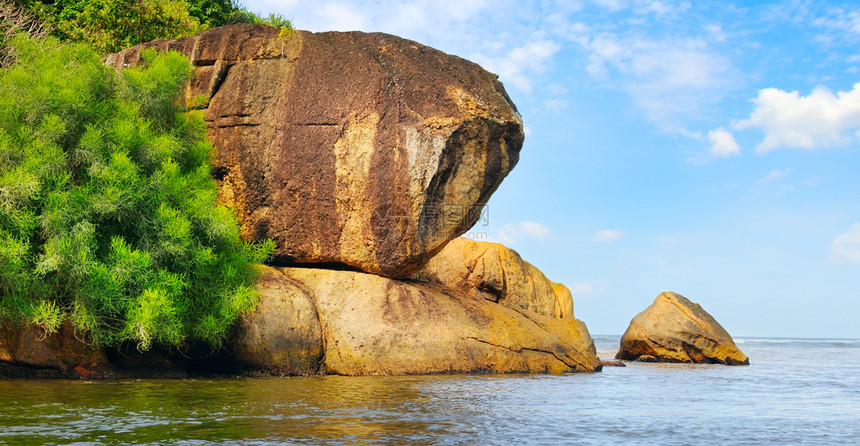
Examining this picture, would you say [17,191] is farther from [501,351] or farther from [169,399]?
[501,351]

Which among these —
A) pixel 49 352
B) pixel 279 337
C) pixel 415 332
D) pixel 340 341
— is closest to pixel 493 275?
pixel 415 332

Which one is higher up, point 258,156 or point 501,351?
point 258,156

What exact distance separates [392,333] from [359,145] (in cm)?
421

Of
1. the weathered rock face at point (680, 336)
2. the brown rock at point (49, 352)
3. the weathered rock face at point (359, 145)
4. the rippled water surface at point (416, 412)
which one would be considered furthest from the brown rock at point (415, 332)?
the weathered rock face at point (680, 336)

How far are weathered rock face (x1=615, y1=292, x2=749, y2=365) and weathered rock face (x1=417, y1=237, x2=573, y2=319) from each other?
3689 millimetres

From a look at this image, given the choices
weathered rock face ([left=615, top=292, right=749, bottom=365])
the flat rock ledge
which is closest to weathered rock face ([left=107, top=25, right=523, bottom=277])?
the flat rock ledge

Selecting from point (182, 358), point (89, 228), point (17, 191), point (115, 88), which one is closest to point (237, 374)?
point (182, 358)

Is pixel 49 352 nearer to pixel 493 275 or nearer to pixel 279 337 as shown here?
pixel 279 337

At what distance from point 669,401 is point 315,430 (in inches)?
249

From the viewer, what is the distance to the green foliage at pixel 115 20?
81.8ft

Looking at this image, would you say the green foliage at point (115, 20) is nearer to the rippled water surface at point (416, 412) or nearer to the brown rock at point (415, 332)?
the brown rock at point (415, 332)

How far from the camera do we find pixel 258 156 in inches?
655

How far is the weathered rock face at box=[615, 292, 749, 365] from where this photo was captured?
23953 millimetres

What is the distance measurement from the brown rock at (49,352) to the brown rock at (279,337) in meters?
2.70
